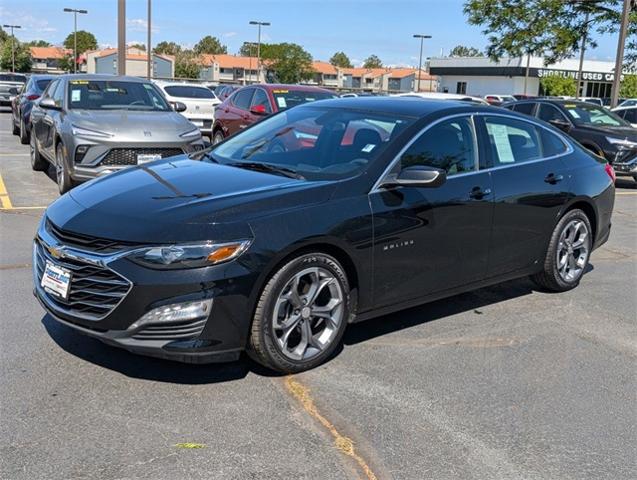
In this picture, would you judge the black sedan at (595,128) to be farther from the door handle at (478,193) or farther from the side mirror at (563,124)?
the door handle at (478,193)

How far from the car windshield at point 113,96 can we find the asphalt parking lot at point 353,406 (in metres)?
5.29

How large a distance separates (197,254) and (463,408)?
1657 mm

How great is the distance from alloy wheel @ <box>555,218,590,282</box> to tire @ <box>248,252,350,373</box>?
254 cm

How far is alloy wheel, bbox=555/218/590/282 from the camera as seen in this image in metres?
5.97

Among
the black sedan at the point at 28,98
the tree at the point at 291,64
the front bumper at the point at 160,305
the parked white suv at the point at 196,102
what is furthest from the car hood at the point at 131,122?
the tree at the point at 291,64

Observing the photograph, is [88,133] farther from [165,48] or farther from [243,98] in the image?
[165,48]

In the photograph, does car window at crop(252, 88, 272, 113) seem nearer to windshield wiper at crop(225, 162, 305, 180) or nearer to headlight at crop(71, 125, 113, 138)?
headlight at crop(71, 125, 113, 138)

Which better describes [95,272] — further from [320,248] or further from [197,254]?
[320,248]

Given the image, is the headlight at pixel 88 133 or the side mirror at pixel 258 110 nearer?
the headlight at pixel 88 133

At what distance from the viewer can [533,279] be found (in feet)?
20.0

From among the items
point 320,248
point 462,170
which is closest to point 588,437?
point 320,248

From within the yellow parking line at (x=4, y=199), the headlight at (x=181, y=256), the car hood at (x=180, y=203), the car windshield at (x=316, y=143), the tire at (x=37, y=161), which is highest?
the car windshield at (x=316, y=143)

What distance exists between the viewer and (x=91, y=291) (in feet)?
12.2

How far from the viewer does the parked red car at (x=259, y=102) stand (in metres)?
13.4
